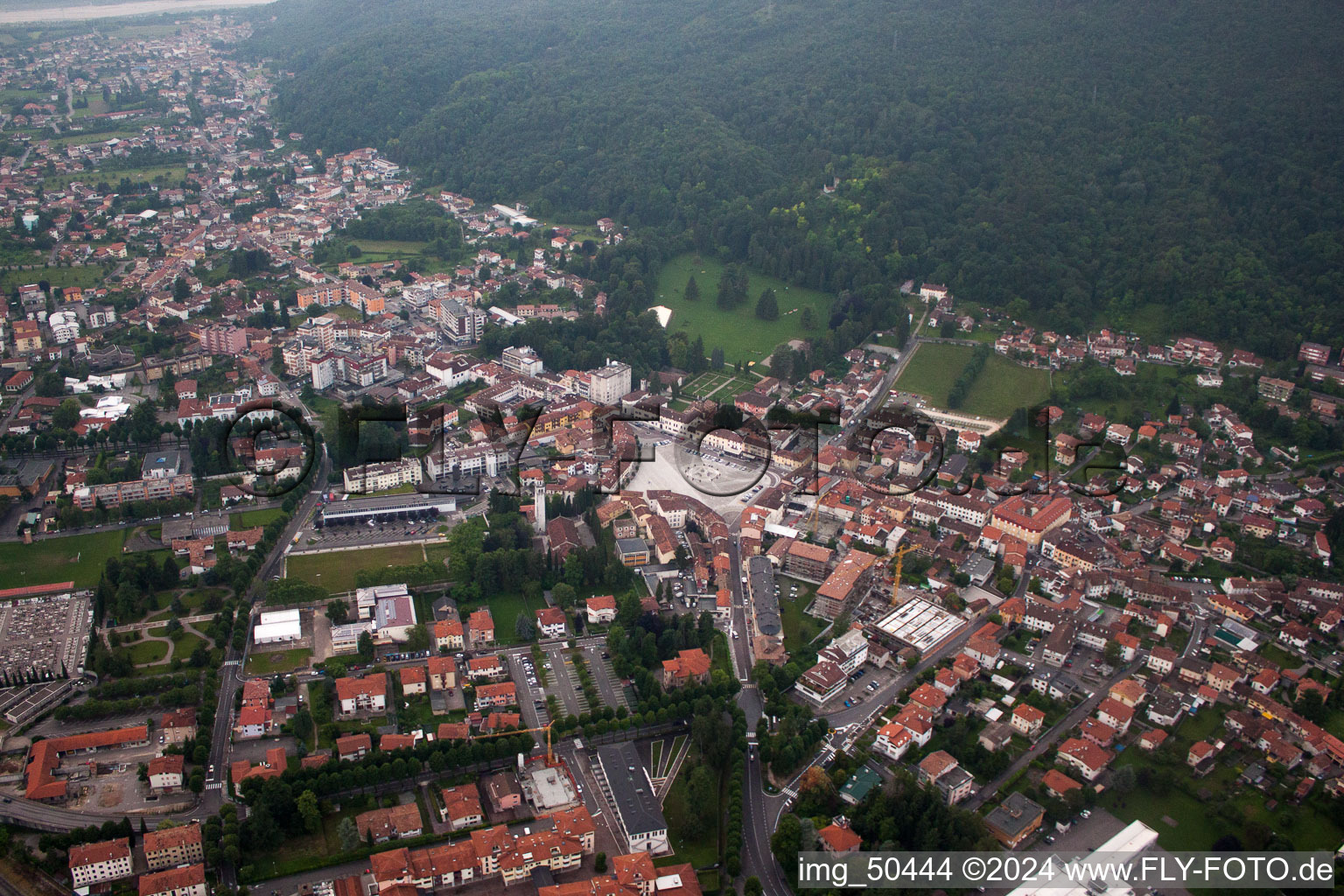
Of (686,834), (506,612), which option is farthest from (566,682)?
(686,834)

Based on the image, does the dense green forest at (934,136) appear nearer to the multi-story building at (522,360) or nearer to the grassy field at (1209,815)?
the multi-story building at (522,360)

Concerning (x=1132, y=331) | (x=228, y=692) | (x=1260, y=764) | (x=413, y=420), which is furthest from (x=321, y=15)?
(x=1260, y=764)

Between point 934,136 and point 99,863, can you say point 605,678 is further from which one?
point 934,136

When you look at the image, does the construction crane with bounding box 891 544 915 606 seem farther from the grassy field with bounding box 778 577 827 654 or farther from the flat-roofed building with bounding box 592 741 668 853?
the flat-roofed building with bounding box 592 741 668 853

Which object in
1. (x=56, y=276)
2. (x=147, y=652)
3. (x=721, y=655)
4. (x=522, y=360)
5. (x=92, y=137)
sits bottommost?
(x=721, y=655)

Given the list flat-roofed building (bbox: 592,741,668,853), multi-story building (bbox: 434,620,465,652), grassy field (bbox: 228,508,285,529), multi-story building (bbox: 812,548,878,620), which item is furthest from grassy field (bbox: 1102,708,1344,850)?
grassy field (bbox: 228,508,285,529)

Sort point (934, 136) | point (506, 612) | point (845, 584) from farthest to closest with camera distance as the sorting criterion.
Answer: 1. point (934, 136)
2. point (845, 584)
3. point (506, 612)

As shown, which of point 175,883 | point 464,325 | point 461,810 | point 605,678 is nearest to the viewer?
point 175,883

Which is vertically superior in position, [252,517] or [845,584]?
[252,517]
